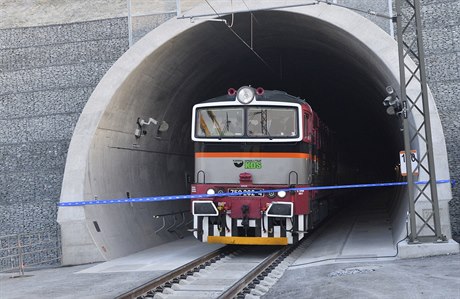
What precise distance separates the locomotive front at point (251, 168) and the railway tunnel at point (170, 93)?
6.13ft

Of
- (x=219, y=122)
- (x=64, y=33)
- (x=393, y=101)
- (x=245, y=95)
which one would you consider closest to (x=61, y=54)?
(x=64, y=33)

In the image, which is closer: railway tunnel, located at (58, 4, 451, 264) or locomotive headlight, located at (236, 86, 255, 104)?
railway tunnel, located at (58, 4, 451, 264)

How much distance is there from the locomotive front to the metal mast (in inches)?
95.3

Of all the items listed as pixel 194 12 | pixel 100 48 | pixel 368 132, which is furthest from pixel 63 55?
pixel 368 132

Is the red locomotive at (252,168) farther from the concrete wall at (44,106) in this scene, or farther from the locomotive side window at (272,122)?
the concrete wall at (44,106)

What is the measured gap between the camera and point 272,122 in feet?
47.3

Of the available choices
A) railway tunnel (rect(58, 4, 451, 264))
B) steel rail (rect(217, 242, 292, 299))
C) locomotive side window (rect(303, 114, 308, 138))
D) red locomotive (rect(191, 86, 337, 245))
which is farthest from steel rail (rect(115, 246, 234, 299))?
Answer: locomotive side window (rect(303, 114, 308, 138))

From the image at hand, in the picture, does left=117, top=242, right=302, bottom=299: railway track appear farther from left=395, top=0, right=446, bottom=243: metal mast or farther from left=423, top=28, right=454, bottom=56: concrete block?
left=423, top=28, right=454, bottom=56: concrete block

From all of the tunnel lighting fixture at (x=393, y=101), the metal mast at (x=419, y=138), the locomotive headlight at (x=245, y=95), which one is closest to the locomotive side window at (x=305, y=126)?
the locomotive headlight at (x=245, y=95)

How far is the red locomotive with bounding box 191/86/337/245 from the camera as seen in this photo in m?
13.9

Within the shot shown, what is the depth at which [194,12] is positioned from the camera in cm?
1459

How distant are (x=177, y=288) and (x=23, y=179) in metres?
7.65

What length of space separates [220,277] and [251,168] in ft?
10.3

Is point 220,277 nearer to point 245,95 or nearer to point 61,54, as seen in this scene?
point 245,95
